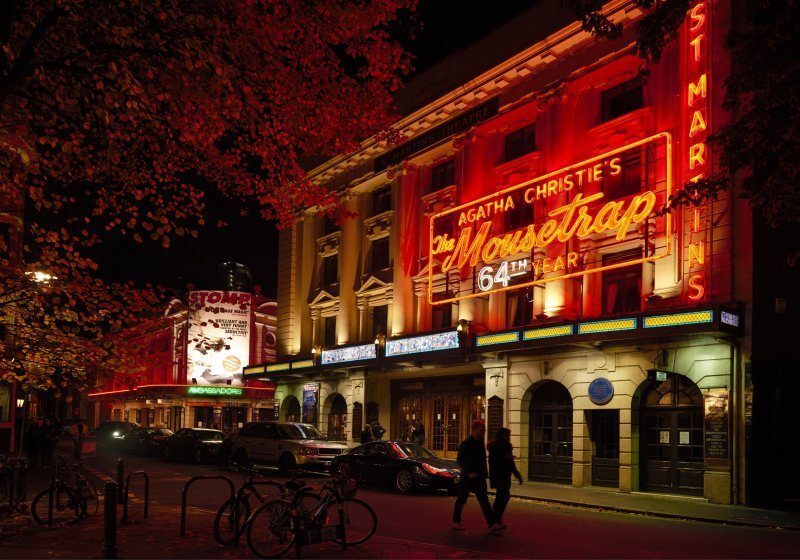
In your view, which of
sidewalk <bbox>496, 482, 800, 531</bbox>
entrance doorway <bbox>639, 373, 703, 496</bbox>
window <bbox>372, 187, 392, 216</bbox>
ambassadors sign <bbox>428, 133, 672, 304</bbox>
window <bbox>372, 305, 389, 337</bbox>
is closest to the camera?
sidewalk <bbox>496, 482, 800, 531</bbox>

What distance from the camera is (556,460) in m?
23.3

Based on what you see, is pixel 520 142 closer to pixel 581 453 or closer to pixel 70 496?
pixel 581 453

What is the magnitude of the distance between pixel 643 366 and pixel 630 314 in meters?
1.97

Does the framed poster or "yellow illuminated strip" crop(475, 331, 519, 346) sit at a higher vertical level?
"yellow illuminated strip" crop(475, 331, 519, 346)

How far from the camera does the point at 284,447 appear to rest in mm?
24531

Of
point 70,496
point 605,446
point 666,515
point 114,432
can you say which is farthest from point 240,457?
point 114,432

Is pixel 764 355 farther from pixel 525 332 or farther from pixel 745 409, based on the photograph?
pixel 525 332

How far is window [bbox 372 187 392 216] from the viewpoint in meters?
Answer: 33.6

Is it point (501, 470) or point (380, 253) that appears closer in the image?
point (501, 470)

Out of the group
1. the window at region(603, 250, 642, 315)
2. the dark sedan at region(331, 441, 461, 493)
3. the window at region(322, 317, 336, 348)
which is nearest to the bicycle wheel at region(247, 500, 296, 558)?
the dark sedan at region(331, 441, 461, 493)

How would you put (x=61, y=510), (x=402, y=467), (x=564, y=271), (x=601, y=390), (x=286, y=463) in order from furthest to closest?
(x=286, y=463), (x=564, y=271), (x=601, y=390), (x=402, y=467), (x=61, y=510)

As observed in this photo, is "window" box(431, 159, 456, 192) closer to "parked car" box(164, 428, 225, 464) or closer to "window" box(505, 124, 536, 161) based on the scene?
"window" box(505, 124, 536, 161)

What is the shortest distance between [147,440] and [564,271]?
2305cm

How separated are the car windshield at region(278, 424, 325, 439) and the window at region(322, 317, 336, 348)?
10666mm
